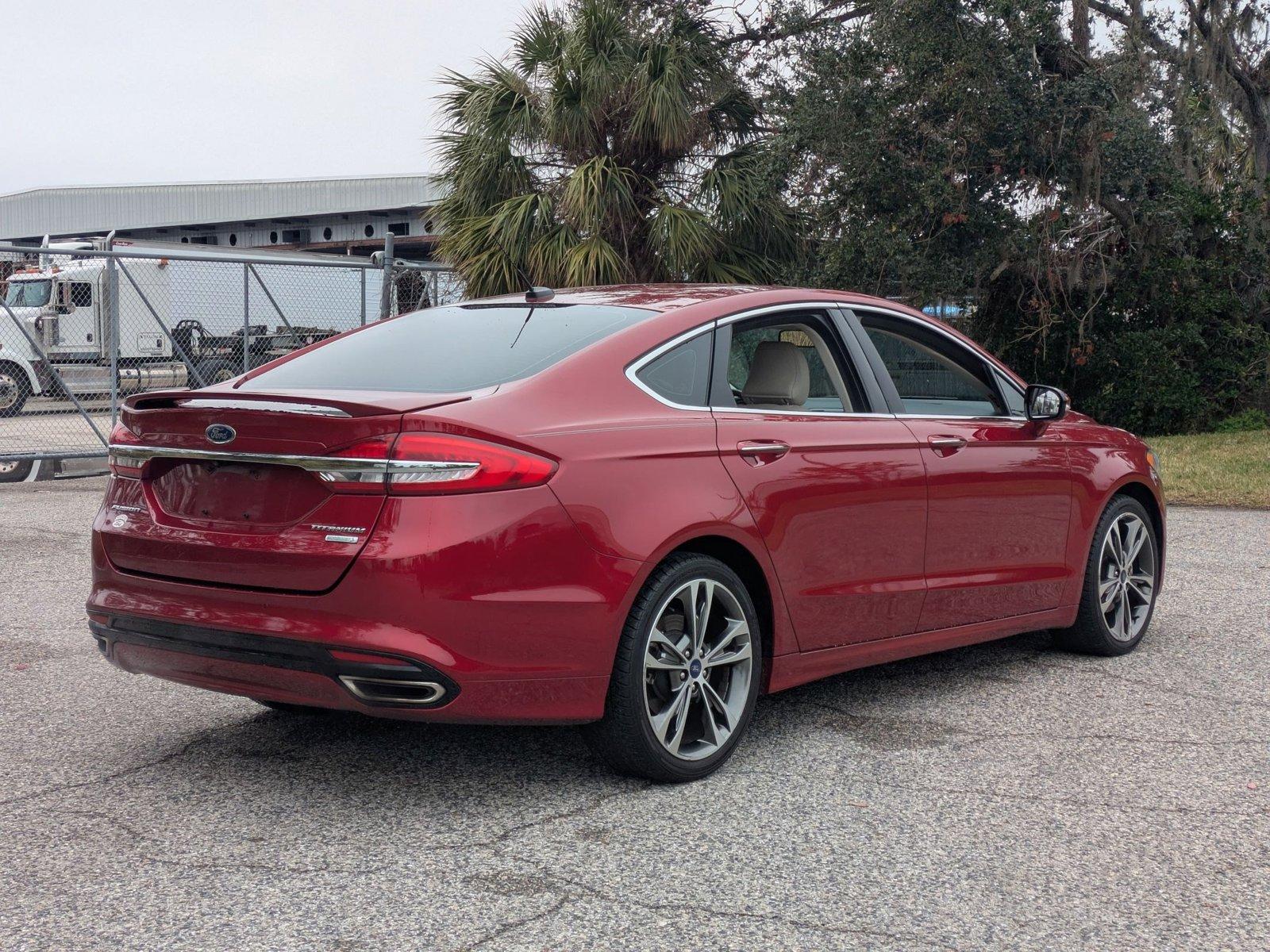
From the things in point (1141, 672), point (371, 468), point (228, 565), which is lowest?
point (1141, 672)

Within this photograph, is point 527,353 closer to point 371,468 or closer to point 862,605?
point 371,468

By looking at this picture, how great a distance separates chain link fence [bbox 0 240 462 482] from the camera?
14500 mm

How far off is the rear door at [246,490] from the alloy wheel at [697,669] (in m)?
0.97

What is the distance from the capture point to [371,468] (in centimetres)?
371


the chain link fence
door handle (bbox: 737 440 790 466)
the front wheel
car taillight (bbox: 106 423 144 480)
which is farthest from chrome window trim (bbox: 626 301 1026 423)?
the chain link fence

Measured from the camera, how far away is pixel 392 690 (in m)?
3.71

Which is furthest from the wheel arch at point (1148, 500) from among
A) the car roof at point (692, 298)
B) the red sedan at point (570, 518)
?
the car roof at point (692, 298)

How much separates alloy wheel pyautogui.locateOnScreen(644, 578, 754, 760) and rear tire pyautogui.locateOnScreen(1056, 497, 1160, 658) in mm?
2274

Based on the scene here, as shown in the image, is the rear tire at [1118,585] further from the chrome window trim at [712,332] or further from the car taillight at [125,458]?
the car taillight at [125,458]

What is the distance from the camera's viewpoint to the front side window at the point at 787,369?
472cm

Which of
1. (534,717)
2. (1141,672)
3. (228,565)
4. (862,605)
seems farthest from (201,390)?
(1141,672)

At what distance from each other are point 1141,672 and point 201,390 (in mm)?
3955

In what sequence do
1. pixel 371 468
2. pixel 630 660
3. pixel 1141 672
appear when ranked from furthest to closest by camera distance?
1. pixel 1141 672
2. pixel 630 660
3. pixel 371 468

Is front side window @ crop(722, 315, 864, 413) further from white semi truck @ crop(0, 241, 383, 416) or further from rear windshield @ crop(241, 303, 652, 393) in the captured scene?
white semi truck @ crop(0, 241, 383, 416)
